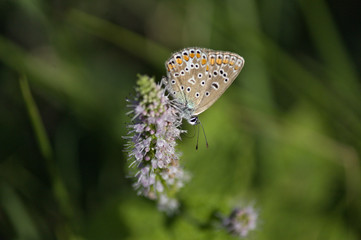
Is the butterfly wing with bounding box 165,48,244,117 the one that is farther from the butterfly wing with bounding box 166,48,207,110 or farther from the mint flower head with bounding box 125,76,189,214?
Result: the mint flower head with bounding box 125,76,189,214

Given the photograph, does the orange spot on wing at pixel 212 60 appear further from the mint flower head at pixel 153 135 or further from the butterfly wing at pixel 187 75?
the mint flower head at pixel 153 135

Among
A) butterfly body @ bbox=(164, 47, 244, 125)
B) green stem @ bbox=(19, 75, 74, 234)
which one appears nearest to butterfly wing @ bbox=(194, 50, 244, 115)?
butterfly body @ bbox=(164, 47, 244, 125)

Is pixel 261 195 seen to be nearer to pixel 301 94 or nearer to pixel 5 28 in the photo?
pixel 301 94

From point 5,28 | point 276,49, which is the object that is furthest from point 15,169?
point 276,49

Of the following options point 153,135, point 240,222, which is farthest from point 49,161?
point 240,222

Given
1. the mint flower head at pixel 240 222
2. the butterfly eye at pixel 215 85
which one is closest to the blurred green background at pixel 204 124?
the mint flower head at pixel 240 222

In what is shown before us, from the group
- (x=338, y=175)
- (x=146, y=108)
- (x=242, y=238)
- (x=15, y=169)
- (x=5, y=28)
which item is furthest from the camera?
(x=5, y=28)
